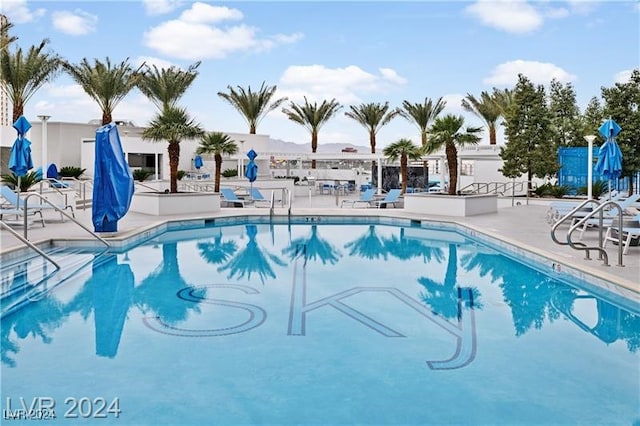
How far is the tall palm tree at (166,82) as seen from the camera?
23328mm

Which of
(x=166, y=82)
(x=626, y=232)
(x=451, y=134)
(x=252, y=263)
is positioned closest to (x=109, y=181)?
(x=252, y=263)

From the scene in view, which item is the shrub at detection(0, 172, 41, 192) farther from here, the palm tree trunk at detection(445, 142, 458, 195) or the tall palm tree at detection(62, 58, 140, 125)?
the palm tree trunk at detection(445, 142, 458, 195)

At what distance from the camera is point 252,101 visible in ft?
102

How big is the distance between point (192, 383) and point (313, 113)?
93.4 ft

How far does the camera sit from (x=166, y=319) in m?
6.16

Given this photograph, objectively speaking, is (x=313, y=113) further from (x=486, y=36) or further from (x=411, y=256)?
(x=411, y=256)

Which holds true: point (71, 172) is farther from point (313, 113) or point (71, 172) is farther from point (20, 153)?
point (20, 153)

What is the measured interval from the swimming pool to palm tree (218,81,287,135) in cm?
2277

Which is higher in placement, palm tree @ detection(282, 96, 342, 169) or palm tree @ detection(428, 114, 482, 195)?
palm tree @ detection(282, 96, 342, 169)

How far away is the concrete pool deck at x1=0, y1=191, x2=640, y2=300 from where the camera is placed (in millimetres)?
7520

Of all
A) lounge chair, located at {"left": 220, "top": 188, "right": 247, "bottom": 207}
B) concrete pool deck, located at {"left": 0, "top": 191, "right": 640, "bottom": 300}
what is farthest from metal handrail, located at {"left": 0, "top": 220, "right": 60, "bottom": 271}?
lounge chair, located at {"left": 220, "top": 188, "right": 247, "bottom": 207}

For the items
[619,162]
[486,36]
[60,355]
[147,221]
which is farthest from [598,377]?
[486,36]

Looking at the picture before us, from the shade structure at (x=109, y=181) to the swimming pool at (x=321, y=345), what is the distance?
131 centimetres

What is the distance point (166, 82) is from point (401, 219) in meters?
13.3
